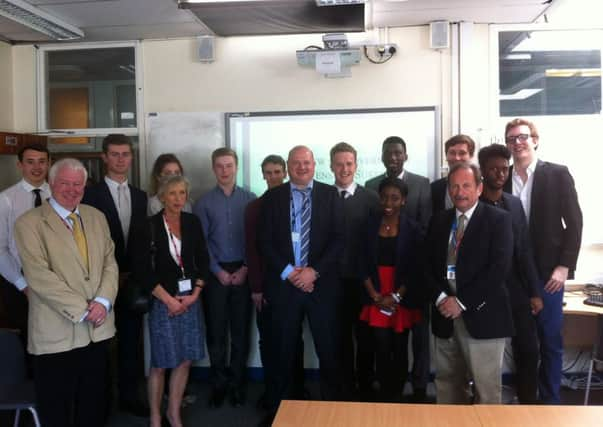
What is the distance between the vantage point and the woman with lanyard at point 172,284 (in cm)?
304

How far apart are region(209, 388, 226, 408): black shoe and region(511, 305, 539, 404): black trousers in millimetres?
1935

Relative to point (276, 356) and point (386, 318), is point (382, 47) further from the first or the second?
point (276, 356)

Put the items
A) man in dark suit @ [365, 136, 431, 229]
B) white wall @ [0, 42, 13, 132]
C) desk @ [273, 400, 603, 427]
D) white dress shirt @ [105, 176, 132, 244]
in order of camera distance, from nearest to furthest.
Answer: desk @ [273, 400, 603, 427], white dress shirt @ [105, 176, 132, 244], man in dark suit @ [365, 136, 431, 229], white wall @ [0, 42, 13, 132]

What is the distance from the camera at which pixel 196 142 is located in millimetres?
4332

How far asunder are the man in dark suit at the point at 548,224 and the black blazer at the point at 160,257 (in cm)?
194

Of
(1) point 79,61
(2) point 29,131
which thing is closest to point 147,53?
(1) point 79,61

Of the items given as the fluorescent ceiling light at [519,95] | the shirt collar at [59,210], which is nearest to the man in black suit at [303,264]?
the shirt collar at [59,210]

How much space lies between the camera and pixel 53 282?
253cm

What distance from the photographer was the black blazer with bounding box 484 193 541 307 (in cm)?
286

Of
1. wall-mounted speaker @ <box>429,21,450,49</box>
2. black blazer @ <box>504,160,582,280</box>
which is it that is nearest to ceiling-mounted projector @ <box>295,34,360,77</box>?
wall-mounted speaker @ <box>429,21,450,49</box>

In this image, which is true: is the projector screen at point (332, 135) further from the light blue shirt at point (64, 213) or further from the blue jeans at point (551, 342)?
the light blue shirt at point (64, 213)

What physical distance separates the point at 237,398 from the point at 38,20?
2973 mm

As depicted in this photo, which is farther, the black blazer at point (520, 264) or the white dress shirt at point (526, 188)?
the white dress shirt at point (526, 188)

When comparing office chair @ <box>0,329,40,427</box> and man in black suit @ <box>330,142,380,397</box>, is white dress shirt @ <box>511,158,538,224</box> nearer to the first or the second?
man in black suit @ <box>330,142,380,397</box>
